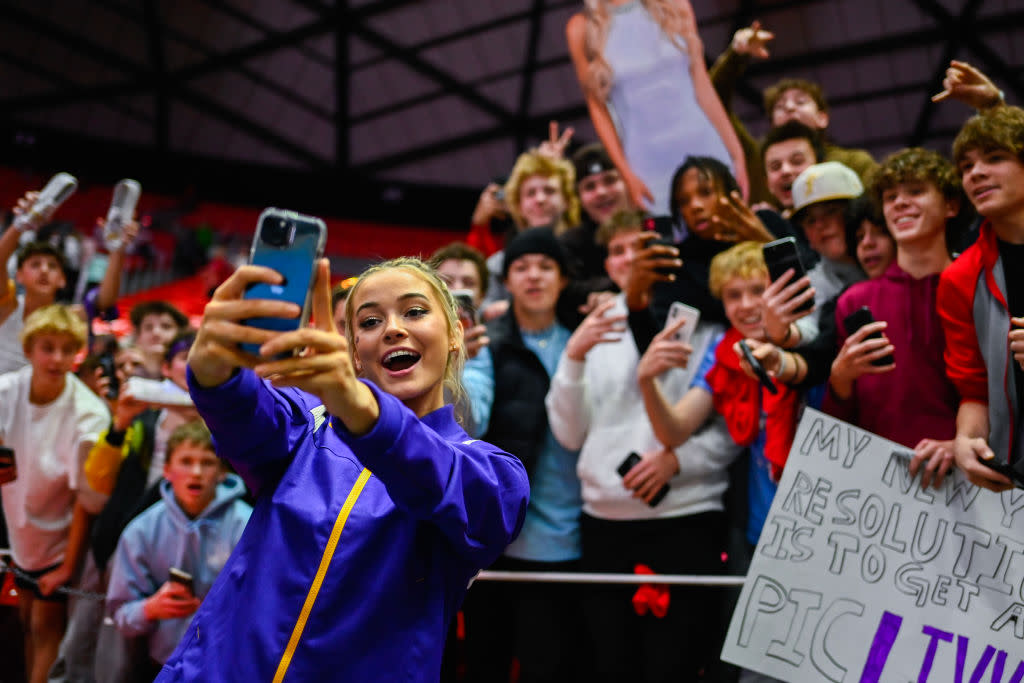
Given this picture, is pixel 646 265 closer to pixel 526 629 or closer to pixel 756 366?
pixel 756 366

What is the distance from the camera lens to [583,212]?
13.2 ft

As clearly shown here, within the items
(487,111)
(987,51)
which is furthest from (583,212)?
(487,111)

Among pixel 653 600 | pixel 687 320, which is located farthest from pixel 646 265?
pixel 653 600

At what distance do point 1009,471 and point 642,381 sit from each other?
39.0 inches

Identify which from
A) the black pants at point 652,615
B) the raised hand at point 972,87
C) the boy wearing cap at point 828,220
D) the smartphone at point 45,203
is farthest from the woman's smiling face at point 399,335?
the smartphone at point 45,203

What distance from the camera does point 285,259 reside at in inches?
39.1

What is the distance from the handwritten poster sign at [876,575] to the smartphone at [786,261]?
1.16 ft

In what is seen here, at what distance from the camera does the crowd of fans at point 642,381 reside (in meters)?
2.14

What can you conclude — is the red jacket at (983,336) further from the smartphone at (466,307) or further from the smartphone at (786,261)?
the smartphone at (466,307)

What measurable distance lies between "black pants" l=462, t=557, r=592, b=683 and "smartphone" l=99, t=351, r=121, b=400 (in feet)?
5.83

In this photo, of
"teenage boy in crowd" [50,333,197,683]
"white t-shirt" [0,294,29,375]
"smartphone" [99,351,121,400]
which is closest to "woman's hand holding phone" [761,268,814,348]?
"teenage boy in crowd" [50,333,197,683]

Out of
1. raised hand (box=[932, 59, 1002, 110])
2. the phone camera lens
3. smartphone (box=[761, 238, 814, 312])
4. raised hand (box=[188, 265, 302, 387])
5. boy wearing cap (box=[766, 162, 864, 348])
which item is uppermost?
raised hand (box=[932, 59, 1002, 110])

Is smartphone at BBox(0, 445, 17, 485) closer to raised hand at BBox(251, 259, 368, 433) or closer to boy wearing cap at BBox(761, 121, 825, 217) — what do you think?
raised hand at BBox(251, 259, 368, 433)

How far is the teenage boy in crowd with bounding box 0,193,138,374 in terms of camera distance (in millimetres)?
3420
